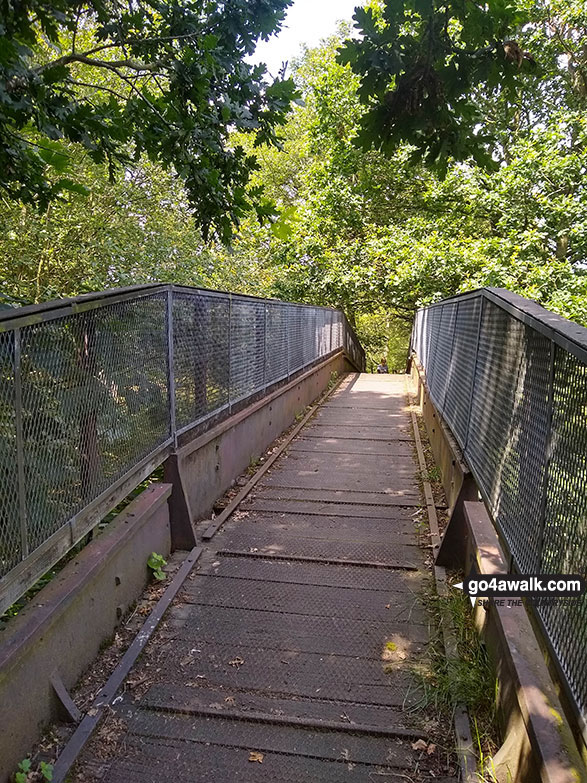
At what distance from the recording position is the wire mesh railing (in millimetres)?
1810

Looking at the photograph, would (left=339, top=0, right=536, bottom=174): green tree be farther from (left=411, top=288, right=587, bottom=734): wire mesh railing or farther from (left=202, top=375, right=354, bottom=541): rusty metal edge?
(left=202, top=375, right=354, bottom=541): rusty metal edge

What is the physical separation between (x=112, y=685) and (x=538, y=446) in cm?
243

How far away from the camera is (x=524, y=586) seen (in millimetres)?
2344

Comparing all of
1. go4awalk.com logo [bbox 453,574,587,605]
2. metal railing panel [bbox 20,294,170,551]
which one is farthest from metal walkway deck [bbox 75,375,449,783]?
metal railing panel [bbox 20,294,170,551]

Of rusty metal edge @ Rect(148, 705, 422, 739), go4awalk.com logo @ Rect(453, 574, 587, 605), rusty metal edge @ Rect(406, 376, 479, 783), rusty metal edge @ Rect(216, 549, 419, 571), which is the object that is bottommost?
rusty metal edge @ Rect(148, 705, 422, 739)

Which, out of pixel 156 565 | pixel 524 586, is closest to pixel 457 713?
pixel 524 586

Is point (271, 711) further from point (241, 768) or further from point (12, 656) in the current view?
Answer: point (12, 656)

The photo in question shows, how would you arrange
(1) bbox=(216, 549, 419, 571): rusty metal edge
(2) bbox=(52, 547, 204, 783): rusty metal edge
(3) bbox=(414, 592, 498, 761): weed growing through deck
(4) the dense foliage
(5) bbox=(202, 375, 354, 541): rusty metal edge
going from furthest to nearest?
1. (5) bbox=(202, 375, 354, 541): rusty metal edge
2. (1) bbox=(216, 549, 419, 571): rusty metal edge
3. (4) the dense foliage
4. (3) bbox=(414, 592, 498, 761): weed growing through deck
5. (2) bbox=(52, 547, 204, 783): rusty metal edge

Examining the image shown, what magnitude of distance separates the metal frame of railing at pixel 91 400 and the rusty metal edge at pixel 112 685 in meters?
0.74

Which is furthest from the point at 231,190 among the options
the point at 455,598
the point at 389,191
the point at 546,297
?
the point at 389,191

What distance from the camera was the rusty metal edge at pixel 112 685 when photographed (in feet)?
7.31

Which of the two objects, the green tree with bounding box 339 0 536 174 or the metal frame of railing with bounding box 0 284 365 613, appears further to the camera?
the green tree with bounding box 339 0 536 174

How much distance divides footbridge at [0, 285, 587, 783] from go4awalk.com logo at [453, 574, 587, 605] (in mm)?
52

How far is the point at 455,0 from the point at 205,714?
388cm
